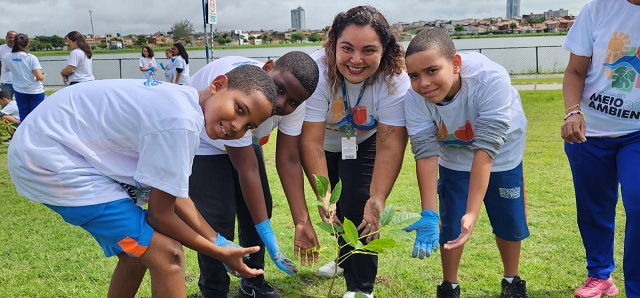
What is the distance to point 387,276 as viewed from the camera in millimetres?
3482

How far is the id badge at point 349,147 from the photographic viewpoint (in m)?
3.00

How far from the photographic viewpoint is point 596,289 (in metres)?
3.04

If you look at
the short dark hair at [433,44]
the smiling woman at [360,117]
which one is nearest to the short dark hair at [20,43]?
the smiling woman at [360,117]

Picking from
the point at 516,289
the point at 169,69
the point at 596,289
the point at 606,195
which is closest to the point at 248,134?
the point at 516,289

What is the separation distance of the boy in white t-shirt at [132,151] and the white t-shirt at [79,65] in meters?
7.34

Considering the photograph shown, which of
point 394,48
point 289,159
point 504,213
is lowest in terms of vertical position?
point 504,213

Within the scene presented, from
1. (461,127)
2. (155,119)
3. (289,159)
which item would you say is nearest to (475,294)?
(461,127)

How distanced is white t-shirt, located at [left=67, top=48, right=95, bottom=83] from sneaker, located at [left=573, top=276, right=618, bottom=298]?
26.0 feet

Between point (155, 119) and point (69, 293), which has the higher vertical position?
point (155, 119)

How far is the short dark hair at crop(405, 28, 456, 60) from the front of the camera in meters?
2.49

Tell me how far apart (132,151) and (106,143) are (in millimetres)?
94

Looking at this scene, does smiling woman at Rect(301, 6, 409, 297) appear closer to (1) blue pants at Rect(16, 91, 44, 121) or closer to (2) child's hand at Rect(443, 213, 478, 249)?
(2) child's hand at Rect(443, 213, 478, 249)

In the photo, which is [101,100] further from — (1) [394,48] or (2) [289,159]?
(1) [394,48]

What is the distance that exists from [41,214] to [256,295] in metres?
2.47
